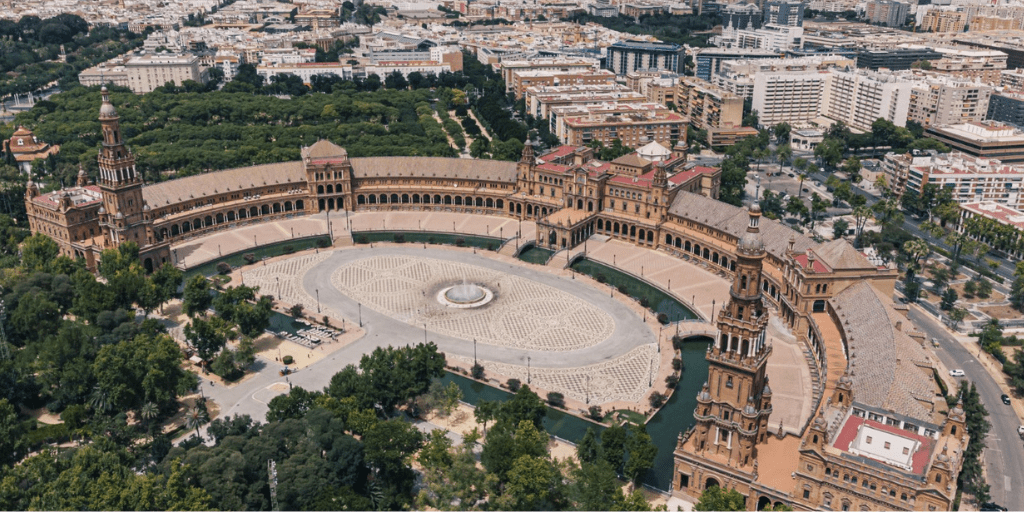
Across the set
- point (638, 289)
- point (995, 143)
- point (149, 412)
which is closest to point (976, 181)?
point (995, 143)

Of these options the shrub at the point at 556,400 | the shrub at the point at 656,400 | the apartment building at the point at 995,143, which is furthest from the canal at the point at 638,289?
the apartment building at the point at 995,143

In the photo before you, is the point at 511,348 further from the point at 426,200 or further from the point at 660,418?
the point at 426,200

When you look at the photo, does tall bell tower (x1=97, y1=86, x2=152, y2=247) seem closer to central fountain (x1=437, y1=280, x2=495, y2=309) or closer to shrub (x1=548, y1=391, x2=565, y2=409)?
central fountain (x1=437, y1=280, x2=495, y2=309)

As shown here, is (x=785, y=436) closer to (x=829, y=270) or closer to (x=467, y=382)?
(x=829, y=270)

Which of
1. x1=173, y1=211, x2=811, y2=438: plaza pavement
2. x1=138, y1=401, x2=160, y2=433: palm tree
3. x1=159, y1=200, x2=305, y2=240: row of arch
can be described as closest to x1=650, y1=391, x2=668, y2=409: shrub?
x1=173, y1=211, x2=811, y2=438: plaza pavement

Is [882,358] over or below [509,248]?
over

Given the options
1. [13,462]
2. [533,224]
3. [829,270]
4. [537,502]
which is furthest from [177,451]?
[533,224]

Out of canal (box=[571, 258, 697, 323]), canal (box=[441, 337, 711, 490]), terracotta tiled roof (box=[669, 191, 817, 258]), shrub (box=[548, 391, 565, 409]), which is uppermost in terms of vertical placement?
terracotta tiled roof (box=[669, 191, 817, 258])
